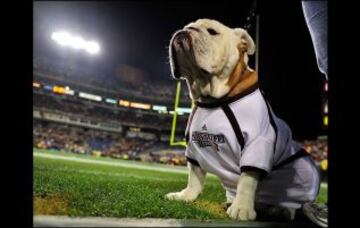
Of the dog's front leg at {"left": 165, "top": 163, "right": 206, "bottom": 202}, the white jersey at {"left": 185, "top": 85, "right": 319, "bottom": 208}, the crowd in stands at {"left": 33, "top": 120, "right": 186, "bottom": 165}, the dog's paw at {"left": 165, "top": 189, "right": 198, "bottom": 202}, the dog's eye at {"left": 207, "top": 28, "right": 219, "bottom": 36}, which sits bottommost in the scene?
the crowd in stands at {"left": 33, "top": 120, "right": 186, "bottom": 165}

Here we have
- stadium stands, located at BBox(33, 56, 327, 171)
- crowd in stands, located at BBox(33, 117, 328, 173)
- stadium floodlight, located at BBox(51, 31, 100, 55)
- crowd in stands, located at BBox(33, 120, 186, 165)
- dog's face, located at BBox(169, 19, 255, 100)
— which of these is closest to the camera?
dog's face, located at BBox(169, 19, 255, 100)

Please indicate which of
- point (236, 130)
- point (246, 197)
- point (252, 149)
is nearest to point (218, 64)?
point (236, 130)

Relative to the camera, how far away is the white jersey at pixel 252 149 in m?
2.44

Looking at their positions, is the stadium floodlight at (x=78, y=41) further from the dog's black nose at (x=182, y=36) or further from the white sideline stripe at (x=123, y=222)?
the white sideline stripe at (x=123, y=222)

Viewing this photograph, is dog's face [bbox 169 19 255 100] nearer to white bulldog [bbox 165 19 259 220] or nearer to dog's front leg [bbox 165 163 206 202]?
white bulldog [bbox 165 19 259 220]

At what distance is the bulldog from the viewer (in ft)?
8.00

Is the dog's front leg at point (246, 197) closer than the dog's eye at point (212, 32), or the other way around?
the dog's front leg at point (246, 197)

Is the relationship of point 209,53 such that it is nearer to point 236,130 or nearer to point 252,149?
point 236,130

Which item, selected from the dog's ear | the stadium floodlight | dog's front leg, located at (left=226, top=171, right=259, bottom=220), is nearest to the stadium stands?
the stadium floodlight

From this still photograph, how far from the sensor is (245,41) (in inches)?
104

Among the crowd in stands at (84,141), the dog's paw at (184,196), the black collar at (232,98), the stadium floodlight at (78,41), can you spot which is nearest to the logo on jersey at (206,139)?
the black collar at (232,98)

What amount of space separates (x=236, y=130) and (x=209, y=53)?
0.53m

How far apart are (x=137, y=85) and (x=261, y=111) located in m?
7.93
